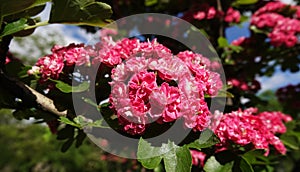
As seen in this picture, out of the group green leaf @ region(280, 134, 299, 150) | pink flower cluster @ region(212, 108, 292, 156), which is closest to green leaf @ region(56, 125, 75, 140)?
pink flower cluster @ region(212, 108, 292, 156)

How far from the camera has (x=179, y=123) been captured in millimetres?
1118

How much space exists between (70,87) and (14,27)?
26 cm

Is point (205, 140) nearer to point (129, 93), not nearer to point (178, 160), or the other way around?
point (178, 160)

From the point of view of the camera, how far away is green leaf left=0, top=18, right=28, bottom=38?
1.17 meters

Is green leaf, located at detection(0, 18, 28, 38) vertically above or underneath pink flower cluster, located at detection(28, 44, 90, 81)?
above

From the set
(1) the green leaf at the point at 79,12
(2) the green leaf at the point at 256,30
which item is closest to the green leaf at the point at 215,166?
(1) the green leaf at the point at 79,12

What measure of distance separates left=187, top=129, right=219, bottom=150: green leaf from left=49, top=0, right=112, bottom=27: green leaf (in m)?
0.56

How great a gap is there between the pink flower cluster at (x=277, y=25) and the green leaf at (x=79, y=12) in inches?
58.2

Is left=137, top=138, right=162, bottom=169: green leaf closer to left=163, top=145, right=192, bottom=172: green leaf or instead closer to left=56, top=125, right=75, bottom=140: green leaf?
left=163, top=145, right=192, bottom=172: green leaf

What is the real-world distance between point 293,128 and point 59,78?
→ 1.46m

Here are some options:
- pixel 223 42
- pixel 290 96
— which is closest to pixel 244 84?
pixel 223 42

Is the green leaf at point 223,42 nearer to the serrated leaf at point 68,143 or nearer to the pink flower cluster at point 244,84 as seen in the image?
the pink flower cluster at point 244,84

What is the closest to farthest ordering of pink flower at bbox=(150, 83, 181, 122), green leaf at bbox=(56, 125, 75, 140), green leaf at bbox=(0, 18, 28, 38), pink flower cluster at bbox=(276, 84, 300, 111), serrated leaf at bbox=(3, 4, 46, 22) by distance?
pink flower at bbox=(150, 83, 181, 122) → green leaf at bbox=(0, 18, 28, 38) → serrated leaf at bbox=(3, 4, 46, 22) → green leaf at bbox=(56, 125, 75, 140) → pink flower cluster at bbox=(276, 84, 300, 111)

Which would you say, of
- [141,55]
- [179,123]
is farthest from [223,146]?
[141,55]
